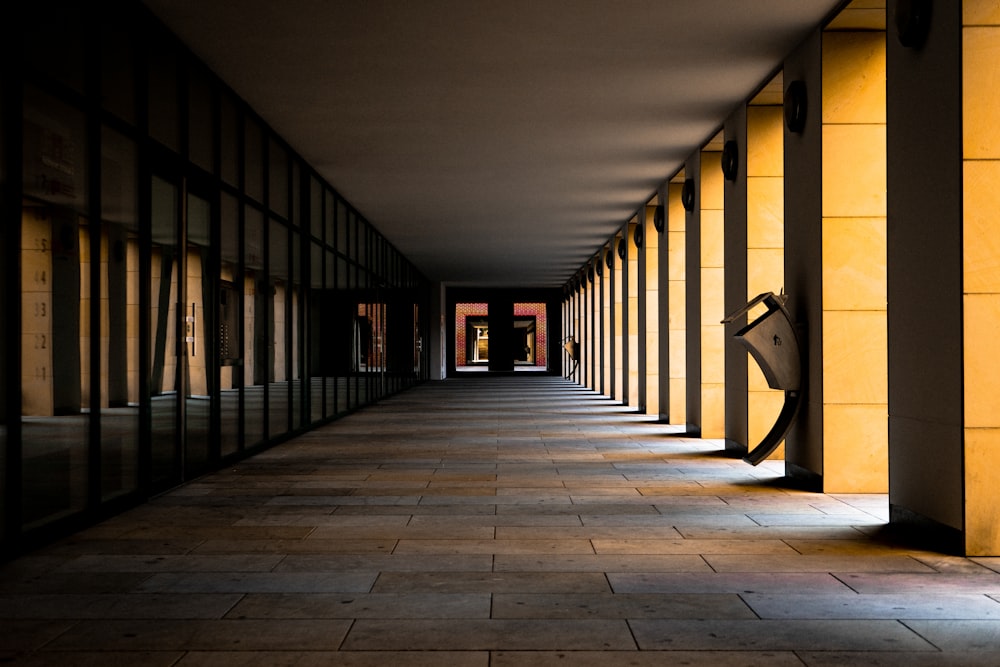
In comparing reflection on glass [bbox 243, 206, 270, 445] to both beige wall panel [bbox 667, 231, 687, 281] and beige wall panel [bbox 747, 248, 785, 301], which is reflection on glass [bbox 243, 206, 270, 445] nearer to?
beige wall panel [bbox 747, 248, 785, 301]

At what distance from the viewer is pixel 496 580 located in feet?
15.4

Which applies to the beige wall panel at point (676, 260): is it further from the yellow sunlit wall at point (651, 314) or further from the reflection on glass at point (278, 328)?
the reflection on glass at point (278, 328)

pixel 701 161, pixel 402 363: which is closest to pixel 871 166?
pixel 701 161

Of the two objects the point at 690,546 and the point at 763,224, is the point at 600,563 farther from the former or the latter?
the point at 763,224

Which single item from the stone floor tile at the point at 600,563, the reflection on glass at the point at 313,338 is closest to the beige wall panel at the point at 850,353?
the stone floor tile at the point at 600,563

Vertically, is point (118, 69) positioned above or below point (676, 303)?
above

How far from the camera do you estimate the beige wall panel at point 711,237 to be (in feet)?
39.0

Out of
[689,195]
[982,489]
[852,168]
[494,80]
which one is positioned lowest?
[982,489]

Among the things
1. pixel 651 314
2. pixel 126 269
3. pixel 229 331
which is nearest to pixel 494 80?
pixel 229 331

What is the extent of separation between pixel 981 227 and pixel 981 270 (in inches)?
8.9

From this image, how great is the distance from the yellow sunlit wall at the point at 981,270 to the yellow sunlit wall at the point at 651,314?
34.7 feet

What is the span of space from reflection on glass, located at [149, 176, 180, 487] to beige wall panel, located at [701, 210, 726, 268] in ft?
21.2

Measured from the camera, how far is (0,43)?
502 centimetres

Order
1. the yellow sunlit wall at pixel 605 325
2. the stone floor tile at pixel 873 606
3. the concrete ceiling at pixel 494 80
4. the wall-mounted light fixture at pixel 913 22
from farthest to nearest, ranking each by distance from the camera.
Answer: the yellow sunlit wall at pixel 605 325
the concrete ceiling at pixel 494 80
the wall-mounted light fixture at pixel 913 22
the stone floor tile at pixel 873 606
